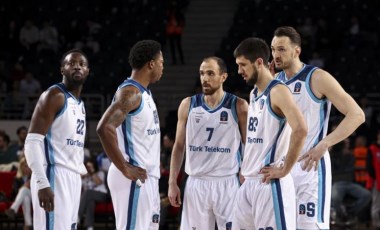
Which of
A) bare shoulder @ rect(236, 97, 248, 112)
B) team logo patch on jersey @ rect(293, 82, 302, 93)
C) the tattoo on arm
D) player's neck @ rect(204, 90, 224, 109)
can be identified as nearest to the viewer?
the tattoo on arm

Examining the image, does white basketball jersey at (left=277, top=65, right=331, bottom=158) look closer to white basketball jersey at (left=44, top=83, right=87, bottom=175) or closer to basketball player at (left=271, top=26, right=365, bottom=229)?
basketball player at (left=271, top=26, right=365, bottom=229)

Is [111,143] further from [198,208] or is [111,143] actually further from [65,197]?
[198,208]

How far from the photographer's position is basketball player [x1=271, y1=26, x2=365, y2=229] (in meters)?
7.00

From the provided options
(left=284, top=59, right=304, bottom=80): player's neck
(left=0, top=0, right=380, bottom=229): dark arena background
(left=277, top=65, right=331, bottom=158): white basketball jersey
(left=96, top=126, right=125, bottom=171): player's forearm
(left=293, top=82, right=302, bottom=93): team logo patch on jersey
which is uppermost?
(left=0, top=0, right=380, bottom=229): dark arena background

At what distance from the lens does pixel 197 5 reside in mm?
22797

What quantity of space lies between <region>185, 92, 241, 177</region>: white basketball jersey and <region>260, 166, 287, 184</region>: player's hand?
136 centimetres

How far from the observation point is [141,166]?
23.7ft

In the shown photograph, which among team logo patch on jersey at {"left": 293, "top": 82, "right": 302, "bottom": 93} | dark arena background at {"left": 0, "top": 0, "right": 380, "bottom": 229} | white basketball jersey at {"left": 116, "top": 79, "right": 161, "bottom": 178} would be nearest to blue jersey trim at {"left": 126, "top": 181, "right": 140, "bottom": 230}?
white basketball jersey at {"left": 116, "top": 79, "right": 161, "bottom": 178}

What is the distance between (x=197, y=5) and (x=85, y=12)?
2.97 m

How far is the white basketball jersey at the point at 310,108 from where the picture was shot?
7160 millimetres

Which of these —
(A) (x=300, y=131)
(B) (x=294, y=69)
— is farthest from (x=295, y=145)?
(B) (x=294, y=69)

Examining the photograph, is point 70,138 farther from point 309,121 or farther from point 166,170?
point 166,170

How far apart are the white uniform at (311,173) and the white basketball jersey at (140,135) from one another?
1202mm

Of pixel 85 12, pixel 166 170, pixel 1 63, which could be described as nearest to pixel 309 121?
pixel 166 170
